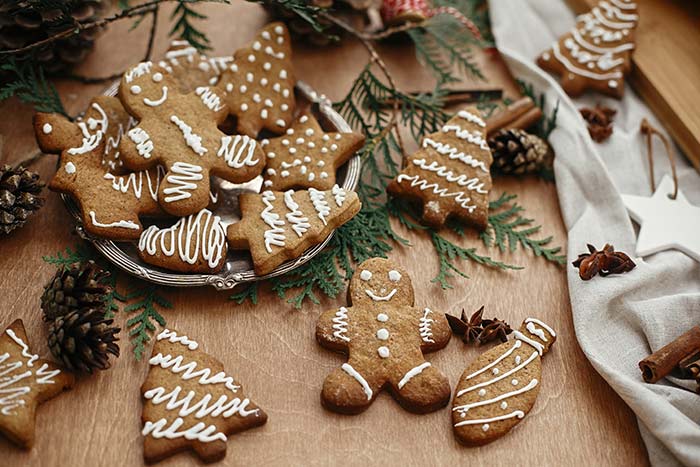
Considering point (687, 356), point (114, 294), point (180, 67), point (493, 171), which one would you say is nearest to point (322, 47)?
point (180, 67)

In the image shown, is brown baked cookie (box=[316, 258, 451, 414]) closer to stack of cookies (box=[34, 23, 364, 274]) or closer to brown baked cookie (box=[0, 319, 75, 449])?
stack of cookies (box=[34, 23, 364, 274])

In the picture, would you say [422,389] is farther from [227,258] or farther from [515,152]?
[515,152]

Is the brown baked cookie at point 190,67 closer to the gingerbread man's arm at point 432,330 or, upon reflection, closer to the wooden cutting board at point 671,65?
the gingerbread man's arm at point 432,330

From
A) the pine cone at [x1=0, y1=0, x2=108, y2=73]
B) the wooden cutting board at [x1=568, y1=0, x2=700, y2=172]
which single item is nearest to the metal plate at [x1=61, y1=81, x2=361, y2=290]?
the pine cone at [x1=0, y1=0, x2=108, y2=73]

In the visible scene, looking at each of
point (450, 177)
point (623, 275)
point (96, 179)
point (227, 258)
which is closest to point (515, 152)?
point (450, 177)

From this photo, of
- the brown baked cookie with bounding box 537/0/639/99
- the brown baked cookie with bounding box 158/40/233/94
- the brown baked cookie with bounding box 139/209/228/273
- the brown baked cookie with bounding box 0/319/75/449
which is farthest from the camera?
the brown baked cookie with bounding box 537/0/639/99

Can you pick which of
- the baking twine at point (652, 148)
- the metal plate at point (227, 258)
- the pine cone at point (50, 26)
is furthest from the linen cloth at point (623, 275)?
the pine cone at point (50, 26)
